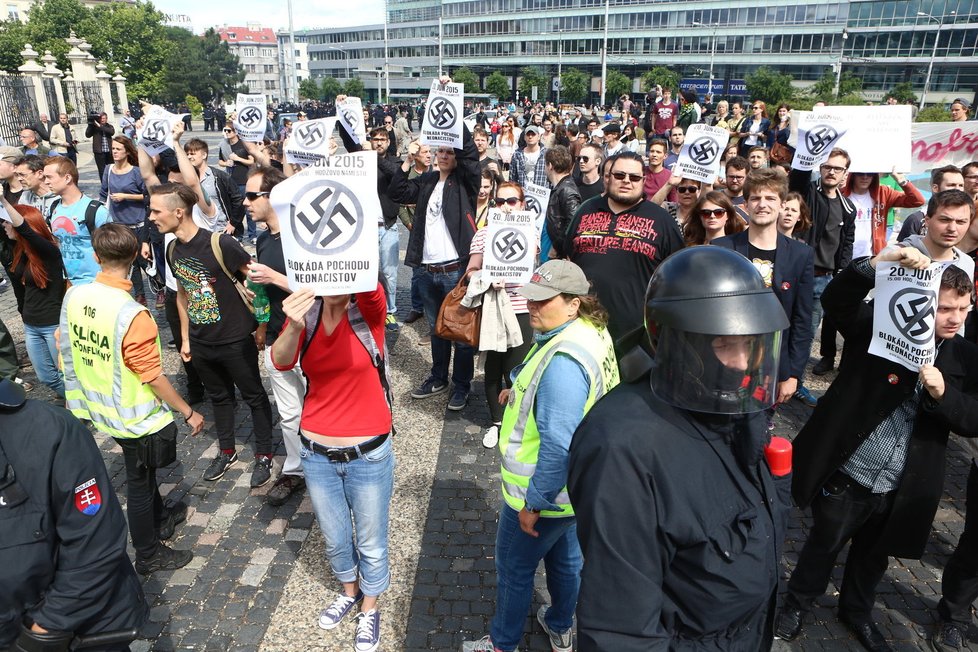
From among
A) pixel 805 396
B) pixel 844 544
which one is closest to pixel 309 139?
pixel 805 396

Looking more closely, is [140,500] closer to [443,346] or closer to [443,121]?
[443,346]

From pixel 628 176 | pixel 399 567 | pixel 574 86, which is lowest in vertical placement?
pixel 399 567

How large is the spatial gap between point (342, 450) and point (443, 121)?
3.98m

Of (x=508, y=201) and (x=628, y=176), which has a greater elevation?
(x=628, y=176)

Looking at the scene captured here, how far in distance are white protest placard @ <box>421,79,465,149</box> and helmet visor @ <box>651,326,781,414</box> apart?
16.1ft

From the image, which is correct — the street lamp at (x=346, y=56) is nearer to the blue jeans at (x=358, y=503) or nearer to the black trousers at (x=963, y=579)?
the blue jeans at (x=358, y=503)

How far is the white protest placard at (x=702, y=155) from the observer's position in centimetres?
570

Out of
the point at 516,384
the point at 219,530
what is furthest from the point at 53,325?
the point at 516,384

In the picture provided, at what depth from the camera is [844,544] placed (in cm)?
345

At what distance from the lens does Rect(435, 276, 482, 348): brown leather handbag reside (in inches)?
208

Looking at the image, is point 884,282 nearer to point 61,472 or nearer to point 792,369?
point 792,369

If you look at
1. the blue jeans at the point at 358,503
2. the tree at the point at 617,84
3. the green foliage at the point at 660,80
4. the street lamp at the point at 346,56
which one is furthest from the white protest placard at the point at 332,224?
the street lamp at the point at 346,56

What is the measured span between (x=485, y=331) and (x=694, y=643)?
3601 mm

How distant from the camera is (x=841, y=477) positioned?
10.8ft
